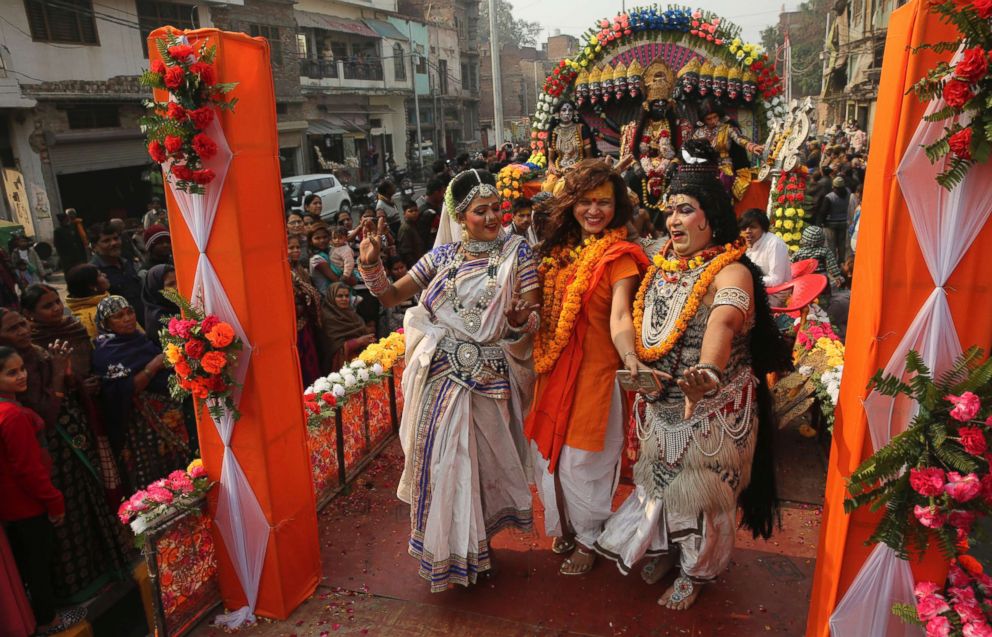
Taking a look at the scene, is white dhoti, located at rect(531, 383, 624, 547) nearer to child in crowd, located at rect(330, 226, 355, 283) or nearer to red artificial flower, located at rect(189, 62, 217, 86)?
red artificial flower, located at rect(189, 62, 217, 86)

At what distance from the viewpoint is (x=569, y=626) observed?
3049 mm

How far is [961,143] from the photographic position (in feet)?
6.41

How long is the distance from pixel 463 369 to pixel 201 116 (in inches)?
60.1

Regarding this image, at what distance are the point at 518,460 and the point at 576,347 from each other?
25.2 inches

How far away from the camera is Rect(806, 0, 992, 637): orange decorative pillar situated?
2100mm

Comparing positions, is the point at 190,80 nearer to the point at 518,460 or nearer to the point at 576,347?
the point at 576,347

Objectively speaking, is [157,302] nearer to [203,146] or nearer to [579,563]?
[203,146]

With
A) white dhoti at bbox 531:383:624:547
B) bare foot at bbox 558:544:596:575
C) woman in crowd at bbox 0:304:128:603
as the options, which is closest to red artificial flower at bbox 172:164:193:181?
woman in crowd at bbox 0:304:128:603

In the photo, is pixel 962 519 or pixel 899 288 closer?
pixel 962 519

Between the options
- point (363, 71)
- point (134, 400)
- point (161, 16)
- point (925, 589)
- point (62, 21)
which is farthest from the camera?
point (363, 71)

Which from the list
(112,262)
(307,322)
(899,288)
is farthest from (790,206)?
(112,262)

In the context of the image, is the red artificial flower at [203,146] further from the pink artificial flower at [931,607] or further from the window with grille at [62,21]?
the window with grille at [62,21]

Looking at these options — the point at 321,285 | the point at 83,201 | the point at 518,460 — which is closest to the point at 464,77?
the point at 83,201

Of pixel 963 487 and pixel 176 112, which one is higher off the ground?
A: pixel 176 112
